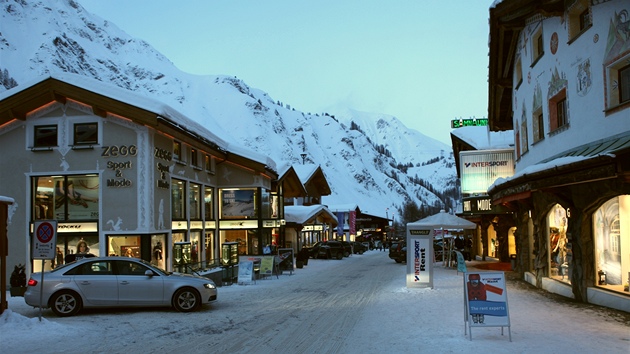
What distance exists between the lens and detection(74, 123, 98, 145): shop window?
23.0 m

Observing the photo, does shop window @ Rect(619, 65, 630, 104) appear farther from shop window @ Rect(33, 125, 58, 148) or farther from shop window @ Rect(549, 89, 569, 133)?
shop window @ Rect(33, 125, 58, 148)

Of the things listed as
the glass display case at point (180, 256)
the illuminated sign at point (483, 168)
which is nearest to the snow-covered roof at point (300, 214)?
the illuminated sign at point (483, 168)

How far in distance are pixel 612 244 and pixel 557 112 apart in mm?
5114

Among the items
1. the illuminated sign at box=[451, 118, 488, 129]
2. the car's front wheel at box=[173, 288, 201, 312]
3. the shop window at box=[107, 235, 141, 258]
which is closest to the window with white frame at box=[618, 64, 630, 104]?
the car's front wheel at box=[173, 288, 201, 312]

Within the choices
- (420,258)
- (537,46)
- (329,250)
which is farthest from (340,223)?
(537,46)

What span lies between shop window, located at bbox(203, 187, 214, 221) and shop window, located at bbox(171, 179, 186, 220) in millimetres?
3457

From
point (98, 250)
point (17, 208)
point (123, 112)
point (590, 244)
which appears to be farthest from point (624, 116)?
point (17, 208)

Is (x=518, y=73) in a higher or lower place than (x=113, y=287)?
higher

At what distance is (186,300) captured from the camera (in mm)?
15625

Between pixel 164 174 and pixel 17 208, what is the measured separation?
5.81m

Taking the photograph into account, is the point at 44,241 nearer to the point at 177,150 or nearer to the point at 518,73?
the point at 177,150

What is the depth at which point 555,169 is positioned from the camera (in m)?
14.4

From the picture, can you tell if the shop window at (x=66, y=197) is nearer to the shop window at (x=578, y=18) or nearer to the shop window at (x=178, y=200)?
the shop window at (x=178, y=200)

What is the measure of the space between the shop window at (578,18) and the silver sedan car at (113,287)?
12429 mm
